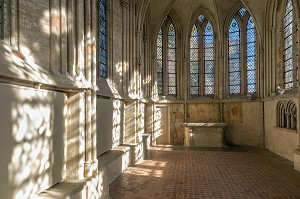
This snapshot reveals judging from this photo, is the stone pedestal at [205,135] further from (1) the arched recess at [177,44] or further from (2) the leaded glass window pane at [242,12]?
(2) the leaded glass window pane at [242,12]

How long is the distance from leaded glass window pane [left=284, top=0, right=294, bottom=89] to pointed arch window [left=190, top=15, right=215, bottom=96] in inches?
191

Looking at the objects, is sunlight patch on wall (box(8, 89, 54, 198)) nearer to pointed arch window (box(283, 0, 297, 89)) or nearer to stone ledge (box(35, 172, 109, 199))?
stone ledge (box(35, 172, 109, 199))

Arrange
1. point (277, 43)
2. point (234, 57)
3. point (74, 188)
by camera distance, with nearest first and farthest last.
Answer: point (74, 188) → point (277, 43) → point (234, 57)

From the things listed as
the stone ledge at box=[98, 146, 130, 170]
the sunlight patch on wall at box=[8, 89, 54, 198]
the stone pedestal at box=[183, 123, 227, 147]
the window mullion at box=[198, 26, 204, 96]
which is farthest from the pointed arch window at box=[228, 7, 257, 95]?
the sunlight patch on wall at box=[8, 89, 54, 198]

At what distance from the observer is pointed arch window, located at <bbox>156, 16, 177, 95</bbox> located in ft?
56.3

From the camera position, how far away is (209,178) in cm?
864

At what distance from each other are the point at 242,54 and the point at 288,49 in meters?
3.77

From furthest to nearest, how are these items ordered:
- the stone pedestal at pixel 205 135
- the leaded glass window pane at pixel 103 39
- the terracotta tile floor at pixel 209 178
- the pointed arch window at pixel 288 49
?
the stone pedestal at pixel 205 135
the pointed arch window at pixel 288 49
the leaded glass window pane at pixel 103 39
the terracotta tile floor at pixel 209 178

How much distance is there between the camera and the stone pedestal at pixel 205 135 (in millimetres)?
15183

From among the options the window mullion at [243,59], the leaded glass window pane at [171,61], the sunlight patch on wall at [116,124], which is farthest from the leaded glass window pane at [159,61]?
the sunlight patch on wall at [116,124]

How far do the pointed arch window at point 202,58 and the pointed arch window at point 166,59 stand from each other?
120cm

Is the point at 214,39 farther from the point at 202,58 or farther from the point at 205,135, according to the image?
the point at 205,135

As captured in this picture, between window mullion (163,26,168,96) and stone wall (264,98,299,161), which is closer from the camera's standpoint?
stone wall (264,98,299,161)

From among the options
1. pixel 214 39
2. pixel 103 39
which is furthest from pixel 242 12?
pixel 103 39
